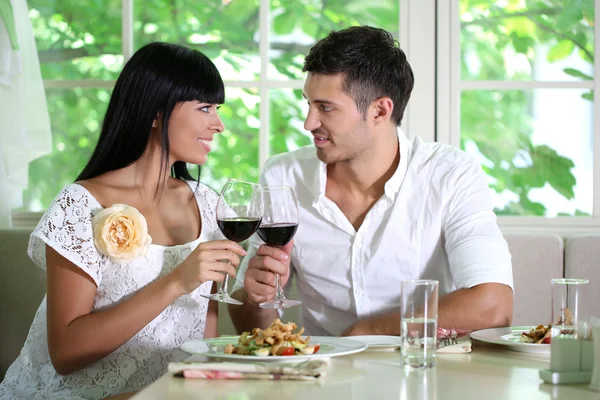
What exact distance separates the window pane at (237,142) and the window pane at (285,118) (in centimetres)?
9

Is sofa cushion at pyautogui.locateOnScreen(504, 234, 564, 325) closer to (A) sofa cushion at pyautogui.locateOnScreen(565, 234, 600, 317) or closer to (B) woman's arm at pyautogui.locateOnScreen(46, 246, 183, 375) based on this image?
(A) sofa cushion at pyautogui.locateOnScreen(565, 234, 600, 317)

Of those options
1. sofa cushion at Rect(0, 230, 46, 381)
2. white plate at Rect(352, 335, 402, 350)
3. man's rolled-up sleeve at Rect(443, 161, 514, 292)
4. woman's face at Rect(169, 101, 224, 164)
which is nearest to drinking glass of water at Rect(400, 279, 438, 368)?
white plate at Rect(352, 335, 402, 350)

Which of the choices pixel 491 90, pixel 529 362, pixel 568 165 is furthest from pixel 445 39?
pixel 529 362

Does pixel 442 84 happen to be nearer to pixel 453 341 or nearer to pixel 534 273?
pixel 534 273

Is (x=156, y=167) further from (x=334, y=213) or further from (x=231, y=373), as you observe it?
(x=231, y=373)

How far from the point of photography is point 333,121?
7.63 feet

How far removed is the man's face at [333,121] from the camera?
7.56 ft

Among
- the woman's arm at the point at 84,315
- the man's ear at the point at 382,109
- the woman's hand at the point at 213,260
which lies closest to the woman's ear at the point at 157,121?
the woman's arm at the point at 84,315

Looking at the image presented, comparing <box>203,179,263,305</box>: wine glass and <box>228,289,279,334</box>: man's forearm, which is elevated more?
<box>203,179,263,305</box>: wine glass

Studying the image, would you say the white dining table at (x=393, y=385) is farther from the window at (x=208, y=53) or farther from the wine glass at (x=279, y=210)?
the window at (x=208, y=53)

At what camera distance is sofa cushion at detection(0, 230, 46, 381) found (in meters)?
2.71

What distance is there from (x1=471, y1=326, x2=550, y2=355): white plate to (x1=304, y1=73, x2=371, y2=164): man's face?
0.77m

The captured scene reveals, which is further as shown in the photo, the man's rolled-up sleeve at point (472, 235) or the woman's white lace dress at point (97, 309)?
the man's rolled-up sleeve at point (472, 235)

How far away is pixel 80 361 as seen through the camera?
1.87 metres
